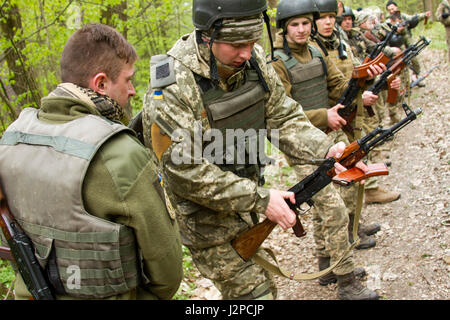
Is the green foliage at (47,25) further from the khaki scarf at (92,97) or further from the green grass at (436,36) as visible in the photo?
the green grass at (436,36)

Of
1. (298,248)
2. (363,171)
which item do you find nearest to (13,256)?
(363,171)

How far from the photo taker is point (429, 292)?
146 inches

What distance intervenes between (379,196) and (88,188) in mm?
5196

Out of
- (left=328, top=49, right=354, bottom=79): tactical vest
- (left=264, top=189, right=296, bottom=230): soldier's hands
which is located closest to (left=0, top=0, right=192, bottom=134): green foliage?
(left=328, top=49, right=354, bottom=79): tactical vest

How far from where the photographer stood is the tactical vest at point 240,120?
2744mm

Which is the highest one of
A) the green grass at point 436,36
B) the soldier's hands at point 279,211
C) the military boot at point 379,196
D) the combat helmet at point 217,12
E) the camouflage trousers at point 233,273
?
the combat helmet at point 217,12

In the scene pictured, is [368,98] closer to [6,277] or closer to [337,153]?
[337,153]

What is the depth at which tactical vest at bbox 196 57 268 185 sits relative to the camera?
2.74 m

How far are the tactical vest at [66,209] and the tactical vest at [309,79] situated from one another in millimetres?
2912

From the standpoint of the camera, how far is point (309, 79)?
171 inches

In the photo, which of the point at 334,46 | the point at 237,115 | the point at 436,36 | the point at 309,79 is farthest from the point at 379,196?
the point at 436,36

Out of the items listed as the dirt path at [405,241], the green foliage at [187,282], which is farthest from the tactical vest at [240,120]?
the dirt path at [405,241]

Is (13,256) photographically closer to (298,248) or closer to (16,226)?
(16,226)

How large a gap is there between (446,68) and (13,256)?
13997 millimetres
